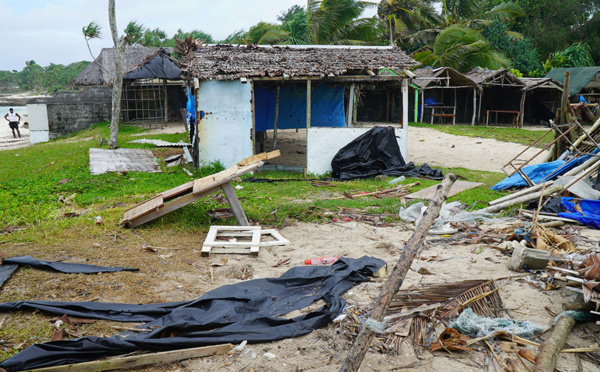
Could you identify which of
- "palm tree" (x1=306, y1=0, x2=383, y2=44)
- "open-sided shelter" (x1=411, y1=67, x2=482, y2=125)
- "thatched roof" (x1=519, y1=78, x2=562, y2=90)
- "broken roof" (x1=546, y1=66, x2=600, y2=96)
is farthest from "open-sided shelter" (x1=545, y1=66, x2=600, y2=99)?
"palm tree" (x1=306, y1=0, x2=383, y2=44)

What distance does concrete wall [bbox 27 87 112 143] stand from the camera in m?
19.0

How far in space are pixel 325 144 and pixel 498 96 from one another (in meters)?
17.4

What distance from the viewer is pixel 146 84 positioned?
71.5 ft

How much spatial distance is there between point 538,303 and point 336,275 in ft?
6.44

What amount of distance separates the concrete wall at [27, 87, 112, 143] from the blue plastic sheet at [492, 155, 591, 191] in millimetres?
17230

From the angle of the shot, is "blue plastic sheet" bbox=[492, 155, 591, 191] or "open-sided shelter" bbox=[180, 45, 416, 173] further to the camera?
"open-sided shelter" bbox=[180, 45, 416, 173]

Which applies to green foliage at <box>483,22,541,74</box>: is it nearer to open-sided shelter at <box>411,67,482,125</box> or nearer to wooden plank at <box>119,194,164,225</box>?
open-sided shelter at <box>411,67,482,125</box>

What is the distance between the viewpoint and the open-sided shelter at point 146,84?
20.7m

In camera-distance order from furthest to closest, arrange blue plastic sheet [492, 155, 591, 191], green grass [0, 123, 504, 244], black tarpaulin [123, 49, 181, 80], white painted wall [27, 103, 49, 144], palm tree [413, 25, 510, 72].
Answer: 1. palm tree [413, 25, 510, 72]
2. black tarpaulin [123, 49, 181, 80]
3. white painted wall [27, 103, 49, 144]
4. blue plastic sheet [492, 155, 591, 191]
5. green grass [0, 123, 504, 244]

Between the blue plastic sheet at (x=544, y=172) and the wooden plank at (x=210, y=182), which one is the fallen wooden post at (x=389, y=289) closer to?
the wooden plank at (x=210, y=182)

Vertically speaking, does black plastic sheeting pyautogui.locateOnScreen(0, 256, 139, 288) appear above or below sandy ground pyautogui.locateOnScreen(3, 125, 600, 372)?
above

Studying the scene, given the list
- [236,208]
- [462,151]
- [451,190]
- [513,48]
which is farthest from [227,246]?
[513,48]

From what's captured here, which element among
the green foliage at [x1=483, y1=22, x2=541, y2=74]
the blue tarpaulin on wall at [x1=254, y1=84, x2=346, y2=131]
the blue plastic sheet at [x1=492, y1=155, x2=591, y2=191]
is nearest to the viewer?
the blue plastic sheet at [x1=492, y1=155, x2=591, y2=191]

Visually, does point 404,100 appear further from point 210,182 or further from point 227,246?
point 227,246
